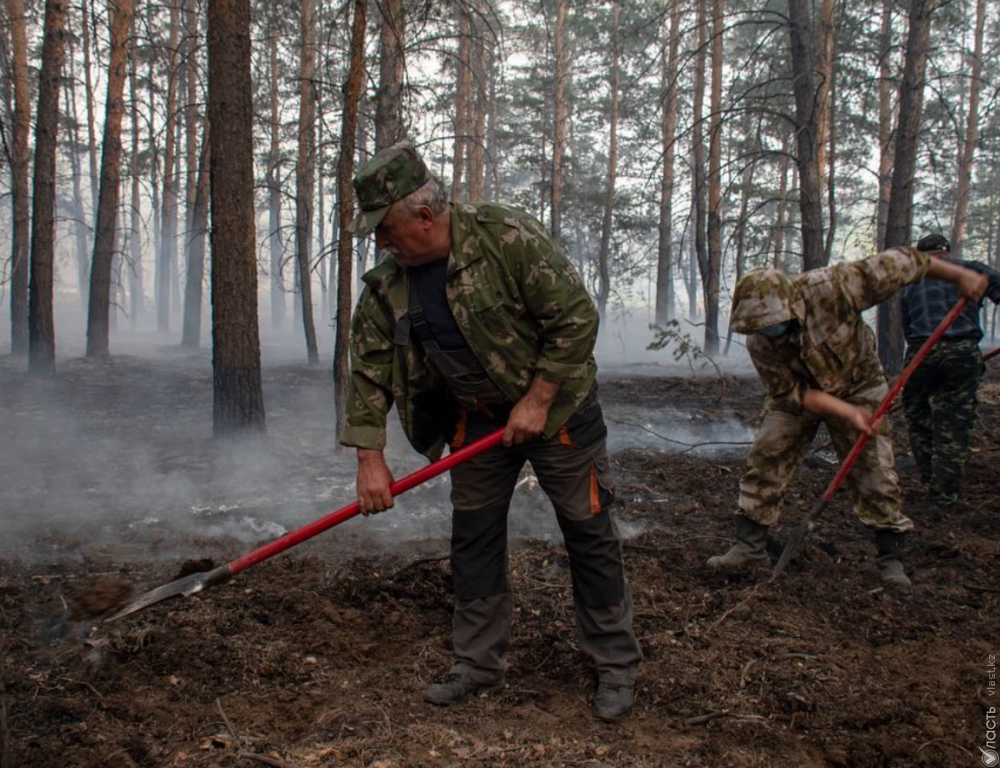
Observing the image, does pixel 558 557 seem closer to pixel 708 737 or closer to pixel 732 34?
pixel 708 737

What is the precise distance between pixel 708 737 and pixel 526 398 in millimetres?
1393

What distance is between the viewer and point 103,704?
2.79 metres

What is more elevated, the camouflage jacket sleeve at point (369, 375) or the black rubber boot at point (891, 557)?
the camouflage jacket sleeve at point (369, 375)

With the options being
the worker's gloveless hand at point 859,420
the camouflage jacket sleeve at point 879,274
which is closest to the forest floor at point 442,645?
the worker's gloveless hand at point 859,420

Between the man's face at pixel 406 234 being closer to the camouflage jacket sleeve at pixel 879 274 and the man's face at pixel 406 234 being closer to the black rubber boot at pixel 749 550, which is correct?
the camouflage jacket sleeve at pixel 879 274

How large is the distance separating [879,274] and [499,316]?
223 centimetres

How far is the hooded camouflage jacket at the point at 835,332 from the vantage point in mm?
3816

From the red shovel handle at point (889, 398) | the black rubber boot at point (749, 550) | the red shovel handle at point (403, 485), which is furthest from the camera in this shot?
the black rubber boot at point (749, 550)

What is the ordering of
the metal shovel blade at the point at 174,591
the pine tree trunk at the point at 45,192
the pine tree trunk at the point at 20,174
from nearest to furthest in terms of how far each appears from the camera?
1. the metal shovel blade at the point at 174,591
2. the pine tree trunk at the point at 45,192
3. the pine tree trunk at the point at 20,174

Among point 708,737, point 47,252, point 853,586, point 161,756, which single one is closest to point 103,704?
point 161,756

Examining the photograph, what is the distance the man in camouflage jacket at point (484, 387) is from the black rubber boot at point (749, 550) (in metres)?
1.55

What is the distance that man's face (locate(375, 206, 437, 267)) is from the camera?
104 inches

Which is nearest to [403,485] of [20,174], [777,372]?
[777,372]

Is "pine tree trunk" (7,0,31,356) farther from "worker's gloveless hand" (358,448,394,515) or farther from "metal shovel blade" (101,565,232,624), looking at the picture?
"worker's gloveless hand" (358,448,394,515)
